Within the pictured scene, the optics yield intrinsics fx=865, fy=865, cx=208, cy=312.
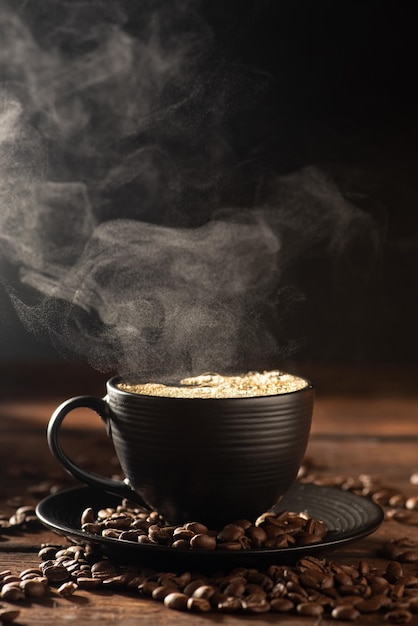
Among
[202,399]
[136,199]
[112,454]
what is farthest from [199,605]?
[136,199]

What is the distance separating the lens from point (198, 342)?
4.39 feet

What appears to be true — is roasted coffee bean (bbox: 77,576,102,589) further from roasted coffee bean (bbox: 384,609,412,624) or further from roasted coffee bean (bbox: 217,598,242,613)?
roasted coffee bean (bbox: 384,609,412,624)

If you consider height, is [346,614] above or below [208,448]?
below

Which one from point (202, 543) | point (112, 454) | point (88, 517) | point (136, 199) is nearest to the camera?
point (202, 543)

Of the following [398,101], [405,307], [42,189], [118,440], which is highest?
[398,101]

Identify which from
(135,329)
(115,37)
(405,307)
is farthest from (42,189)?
(405,307)

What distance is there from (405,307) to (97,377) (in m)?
1.18

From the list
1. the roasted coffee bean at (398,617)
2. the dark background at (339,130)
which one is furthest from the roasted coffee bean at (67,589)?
the dark background at (339,130)

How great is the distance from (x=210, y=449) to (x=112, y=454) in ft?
2.56

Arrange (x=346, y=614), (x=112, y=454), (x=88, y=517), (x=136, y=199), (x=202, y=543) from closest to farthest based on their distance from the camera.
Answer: (x=346, y=614) → (x=202, y=543) → (x=88, y=517) → (x=112, y=454) → (x=136, y=199)

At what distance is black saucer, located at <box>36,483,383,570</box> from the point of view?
1.02 m

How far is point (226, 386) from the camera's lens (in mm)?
1223

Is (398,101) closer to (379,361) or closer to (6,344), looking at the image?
(379,361)

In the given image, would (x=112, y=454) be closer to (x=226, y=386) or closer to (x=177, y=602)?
(x=226, y=386)
